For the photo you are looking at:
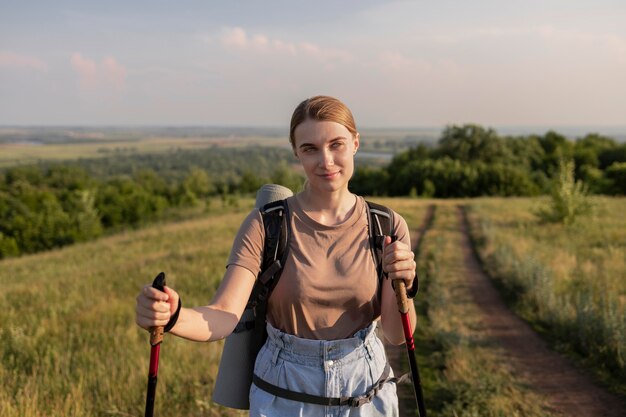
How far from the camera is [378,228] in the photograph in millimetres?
2469

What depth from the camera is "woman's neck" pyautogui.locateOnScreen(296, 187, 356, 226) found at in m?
2.45

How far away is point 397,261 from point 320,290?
1.16 feet

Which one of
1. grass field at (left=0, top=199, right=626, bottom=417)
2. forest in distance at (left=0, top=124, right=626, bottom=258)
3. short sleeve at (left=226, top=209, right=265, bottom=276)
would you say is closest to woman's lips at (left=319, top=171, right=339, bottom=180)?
short sleeve at (left=226, top=209, right=265, bottom=276)

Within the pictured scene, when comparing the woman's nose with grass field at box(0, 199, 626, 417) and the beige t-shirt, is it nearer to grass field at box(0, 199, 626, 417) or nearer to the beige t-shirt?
the beige t-shirt

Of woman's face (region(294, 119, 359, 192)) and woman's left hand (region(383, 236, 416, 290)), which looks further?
woman's face (region(294, 119, 359, 192))

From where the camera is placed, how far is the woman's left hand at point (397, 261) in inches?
86.0

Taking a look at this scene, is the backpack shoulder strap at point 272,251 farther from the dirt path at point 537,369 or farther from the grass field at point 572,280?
the grass field at point 572,280

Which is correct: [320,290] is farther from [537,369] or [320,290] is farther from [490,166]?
[490,166]

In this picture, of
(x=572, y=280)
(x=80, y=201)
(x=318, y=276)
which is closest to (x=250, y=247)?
(x=318, y=276)

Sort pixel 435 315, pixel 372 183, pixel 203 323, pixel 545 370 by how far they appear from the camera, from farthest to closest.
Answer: pixel 372 183, pixel 435 315, pixel 545 370, pixel 203 323

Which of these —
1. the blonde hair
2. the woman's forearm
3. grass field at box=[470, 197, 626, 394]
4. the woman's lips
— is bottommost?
grass field at box=[470, 197, 626, 394]

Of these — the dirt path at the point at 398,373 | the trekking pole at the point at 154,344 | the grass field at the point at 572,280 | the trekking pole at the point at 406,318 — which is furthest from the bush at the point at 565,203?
the trekking pole at the point at 154,344

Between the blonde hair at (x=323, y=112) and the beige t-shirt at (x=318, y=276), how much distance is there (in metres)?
0.41

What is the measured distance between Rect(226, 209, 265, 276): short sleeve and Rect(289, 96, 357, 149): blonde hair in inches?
16.1
